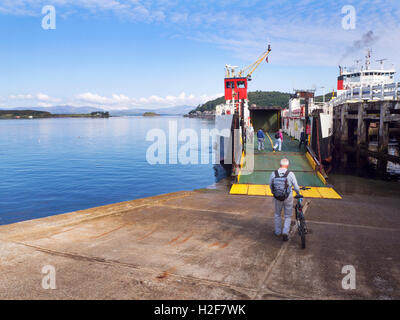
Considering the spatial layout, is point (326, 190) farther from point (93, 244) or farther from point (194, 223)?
point (93, 244)

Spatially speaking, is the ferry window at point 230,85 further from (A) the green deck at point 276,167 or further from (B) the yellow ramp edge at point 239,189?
(B) the yellow ramp edge at point 239,189

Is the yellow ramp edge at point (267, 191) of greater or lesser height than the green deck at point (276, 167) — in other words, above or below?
below

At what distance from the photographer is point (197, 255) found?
20.3ft

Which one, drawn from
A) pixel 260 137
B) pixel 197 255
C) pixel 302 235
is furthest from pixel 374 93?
pixel 197 255

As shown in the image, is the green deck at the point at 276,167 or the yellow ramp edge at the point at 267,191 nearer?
the yellow ramp edge at the point at 267,191

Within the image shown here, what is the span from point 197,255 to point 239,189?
24.2 feet

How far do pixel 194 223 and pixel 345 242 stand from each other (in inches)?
152

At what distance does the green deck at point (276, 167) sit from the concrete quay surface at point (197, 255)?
4.53m

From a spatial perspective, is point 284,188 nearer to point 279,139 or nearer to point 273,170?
point 273,170

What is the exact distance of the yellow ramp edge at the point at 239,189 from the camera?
42.2 ft

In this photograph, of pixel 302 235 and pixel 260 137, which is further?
pixel 260 137

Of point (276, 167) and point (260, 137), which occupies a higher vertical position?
point (260, 137)

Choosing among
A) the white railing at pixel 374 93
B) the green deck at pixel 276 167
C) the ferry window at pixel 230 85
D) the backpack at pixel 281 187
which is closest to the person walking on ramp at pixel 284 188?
the backpack at pixel 281 187
